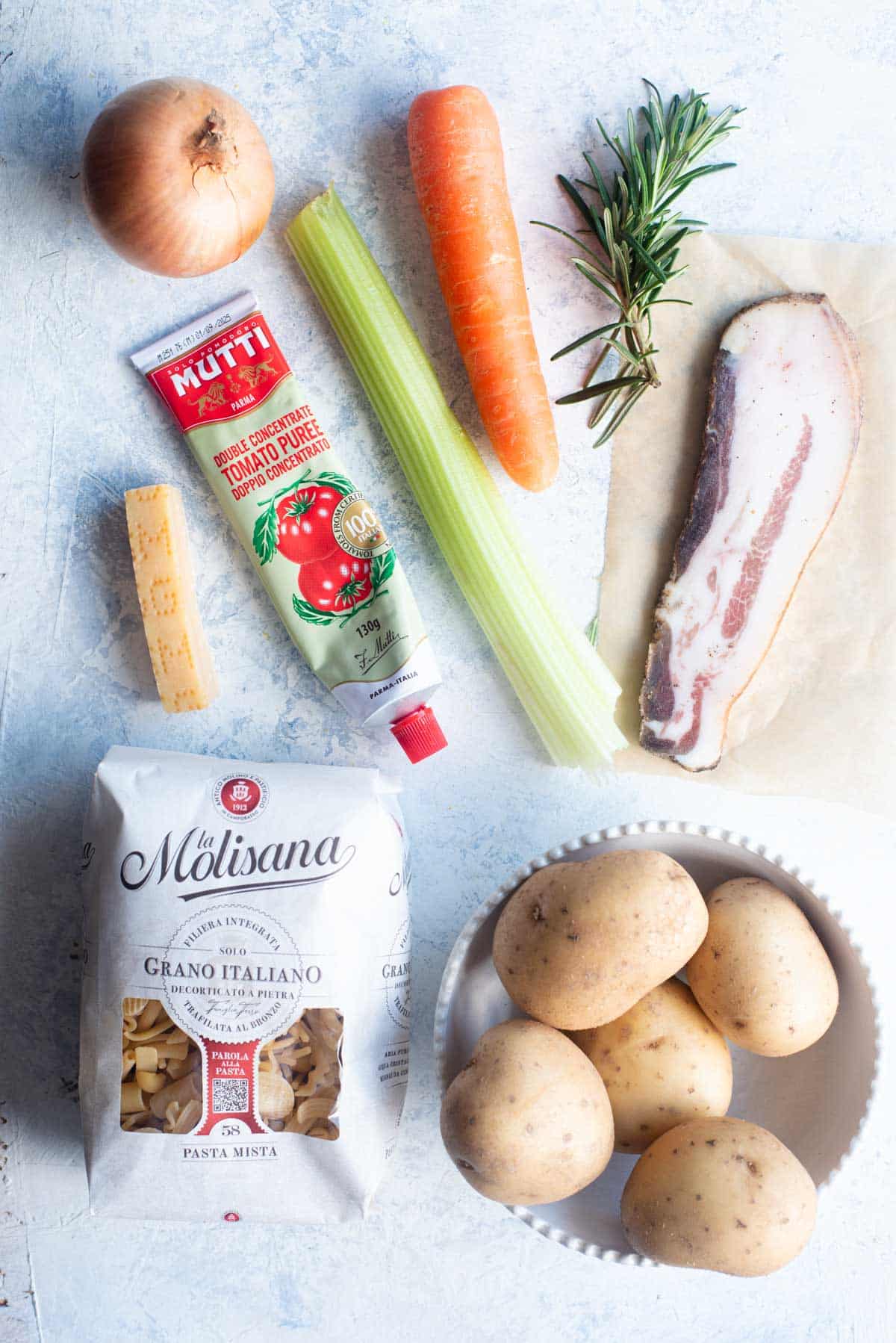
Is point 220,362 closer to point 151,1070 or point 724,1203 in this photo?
point 151,1070

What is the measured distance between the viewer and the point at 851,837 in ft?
3.35

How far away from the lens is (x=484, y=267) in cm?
94

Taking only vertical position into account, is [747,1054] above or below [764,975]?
below

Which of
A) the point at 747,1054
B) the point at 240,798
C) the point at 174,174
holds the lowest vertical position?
the point at 747,1054

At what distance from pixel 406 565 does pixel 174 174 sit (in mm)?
409

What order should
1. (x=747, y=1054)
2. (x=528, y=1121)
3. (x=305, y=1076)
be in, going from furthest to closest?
(x=747, y=1054)
(x=305, y=1076)
(x=528, y=1121)

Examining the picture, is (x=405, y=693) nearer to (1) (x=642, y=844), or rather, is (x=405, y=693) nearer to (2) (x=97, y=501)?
(1) (x=642, y=844)

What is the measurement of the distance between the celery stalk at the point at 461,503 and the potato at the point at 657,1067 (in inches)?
10.6

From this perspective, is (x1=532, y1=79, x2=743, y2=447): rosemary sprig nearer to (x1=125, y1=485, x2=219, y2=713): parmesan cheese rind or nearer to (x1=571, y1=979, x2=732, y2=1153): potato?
(x1=125, y1=485, x2=219, y2=713): parmesan cheese rind

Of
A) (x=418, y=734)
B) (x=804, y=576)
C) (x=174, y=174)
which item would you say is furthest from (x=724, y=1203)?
(x=174, y=174)

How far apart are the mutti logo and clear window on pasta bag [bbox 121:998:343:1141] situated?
1.88 ft

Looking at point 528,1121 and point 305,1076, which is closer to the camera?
point 528,1121

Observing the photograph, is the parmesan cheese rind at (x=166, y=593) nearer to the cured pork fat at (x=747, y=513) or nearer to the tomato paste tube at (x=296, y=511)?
the tomato paste tube at (x=296, y=511)

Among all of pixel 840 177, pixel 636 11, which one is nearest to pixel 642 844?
pixel 840 177
